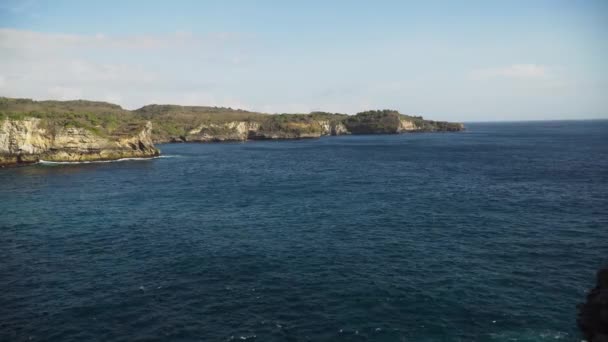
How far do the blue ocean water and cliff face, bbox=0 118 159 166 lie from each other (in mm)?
43215

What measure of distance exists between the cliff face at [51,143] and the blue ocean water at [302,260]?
142 ft

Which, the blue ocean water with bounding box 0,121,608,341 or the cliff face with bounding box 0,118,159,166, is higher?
the cliff face with bounding box 0,118,159,166

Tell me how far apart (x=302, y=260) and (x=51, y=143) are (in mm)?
112958

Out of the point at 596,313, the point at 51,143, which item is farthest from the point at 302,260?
the point at 51,143

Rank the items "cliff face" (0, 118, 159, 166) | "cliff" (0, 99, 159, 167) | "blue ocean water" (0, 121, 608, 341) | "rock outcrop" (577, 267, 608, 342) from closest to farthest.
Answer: "rock outcrop" (577, 267, 608, 342), "blue ocean water" (0, 121, 608, 341), "cliff face" (0, 118, 159, 166), "cliff" (0, 99, 159, 167)

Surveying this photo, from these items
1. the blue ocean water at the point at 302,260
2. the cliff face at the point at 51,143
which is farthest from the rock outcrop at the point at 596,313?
the cliff face at the point at 51,143

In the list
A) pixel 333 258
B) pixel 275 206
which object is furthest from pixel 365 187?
pixel 333 258

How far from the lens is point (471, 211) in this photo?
63.5m

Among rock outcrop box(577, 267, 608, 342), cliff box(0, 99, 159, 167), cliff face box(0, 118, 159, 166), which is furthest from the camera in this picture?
cliff box(0, 99, 159, 167)

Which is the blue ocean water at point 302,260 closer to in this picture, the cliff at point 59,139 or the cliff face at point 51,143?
the cliff face at point 51,143

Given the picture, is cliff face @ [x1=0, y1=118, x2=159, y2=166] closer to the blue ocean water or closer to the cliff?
the cliff

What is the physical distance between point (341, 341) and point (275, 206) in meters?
40.9

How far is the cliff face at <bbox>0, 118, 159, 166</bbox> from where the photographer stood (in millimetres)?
120125

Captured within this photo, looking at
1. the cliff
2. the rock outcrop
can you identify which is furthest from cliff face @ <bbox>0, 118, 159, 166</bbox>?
the rock outcrop
